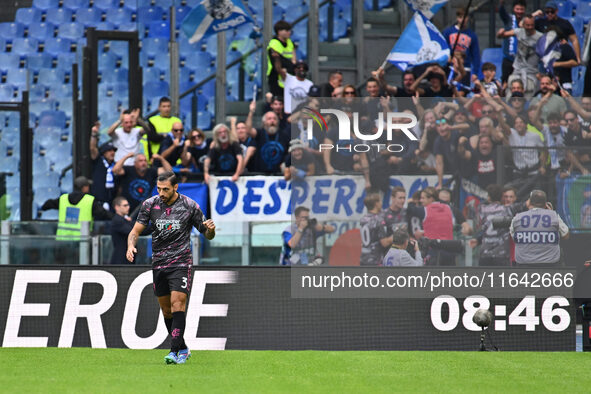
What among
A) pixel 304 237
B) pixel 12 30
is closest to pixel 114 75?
pixel 12 30

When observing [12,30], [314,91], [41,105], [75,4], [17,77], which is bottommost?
[314,91]

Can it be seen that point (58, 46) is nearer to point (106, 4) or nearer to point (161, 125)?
point (106, 4)

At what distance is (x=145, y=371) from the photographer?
372 inches

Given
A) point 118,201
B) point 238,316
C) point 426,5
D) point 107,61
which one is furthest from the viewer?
point 107,61

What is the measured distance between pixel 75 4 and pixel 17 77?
7.49 ft

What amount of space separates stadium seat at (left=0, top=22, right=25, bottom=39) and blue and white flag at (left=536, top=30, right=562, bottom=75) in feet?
46.5

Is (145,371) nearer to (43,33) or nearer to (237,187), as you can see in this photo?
(237,187)

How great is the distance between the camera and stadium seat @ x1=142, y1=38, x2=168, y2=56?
77.3 ft

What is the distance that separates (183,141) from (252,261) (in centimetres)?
345

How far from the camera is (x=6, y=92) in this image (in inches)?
991

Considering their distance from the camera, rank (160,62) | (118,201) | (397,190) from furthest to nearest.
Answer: (160,62) < (118,201) < (397,190)

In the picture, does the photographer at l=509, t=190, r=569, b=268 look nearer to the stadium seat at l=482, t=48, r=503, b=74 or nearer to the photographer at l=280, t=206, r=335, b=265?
the photographer at l=280, t=206, r=335, b=265

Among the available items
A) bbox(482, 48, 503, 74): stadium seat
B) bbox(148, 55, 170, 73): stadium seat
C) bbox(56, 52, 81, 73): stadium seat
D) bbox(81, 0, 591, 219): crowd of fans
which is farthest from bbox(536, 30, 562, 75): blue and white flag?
bbox(56, 52, 81, 73): stadium seat

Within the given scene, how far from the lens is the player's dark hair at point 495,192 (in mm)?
12680
